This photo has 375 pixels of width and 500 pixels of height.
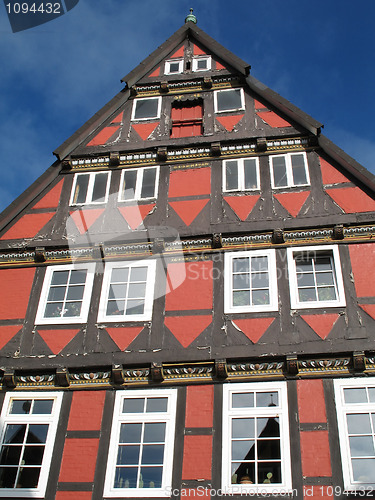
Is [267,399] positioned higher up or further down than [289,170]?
further down

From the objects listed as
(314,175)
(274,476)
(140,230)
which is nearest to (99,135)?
(140,230)

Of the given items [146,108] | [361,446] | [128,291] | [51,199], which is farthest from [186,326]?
[146,108]

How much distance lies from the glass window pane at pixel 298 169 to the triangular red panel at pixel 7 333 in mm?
6505

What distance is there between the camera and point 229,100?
15633 millimetres

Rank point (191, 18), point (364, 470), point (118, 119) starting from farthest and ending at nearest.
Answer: point (191, 18) → point (118, 119) → point (364, 470)

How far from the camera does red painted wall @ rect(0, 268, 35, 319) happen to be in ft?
41.6

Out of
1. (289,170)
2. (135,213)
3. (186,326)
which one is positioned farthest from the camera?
(289,170)

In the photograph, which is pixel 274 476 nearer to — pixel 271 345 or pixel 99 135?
pixel 271 345

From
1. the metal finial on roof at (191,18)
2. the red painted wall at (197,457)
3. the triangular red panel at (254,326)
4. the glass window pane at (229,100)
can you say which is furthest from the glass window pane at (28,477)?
the metal finial on roof at (191,18)

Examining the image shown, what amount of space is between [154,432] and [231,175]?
598 centimetres

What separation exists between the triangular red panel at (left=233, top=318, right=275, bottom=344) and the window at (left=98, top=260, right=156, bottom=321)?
1.76m

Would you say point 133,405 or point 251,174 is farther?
point 251,174

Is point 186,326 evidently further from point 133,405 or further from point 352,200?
point 352,200

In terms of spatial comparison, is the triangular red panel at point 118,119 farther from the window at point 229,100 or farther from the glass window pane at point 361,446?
the glass window pane at point 361,446
